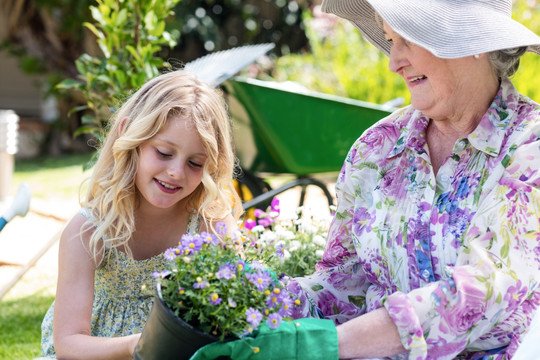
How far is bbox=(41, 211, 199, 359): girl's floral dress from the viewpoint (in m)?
1.96

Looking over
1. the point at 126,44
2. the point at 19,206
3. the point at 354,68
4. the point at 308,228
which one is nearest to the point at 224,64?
the point at 126,44

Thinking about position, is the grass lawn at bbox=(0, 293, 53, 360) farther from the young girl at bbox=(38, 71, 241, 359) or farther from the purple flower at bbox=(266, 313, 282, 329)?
the purple flower at bbox=(266, 313, 282, 329)

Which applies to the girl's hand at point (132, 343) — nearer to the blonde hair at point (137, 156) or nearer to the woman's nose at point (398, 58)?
the blonde hair at point (137, 156)

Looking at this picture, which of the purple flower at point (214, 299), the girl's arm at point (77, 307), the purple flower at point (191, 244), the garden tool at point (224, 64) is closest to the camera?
the purple flower at point (214, 299)

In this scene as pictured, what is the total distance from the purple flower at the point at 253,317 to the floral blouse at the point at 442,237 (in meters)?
0.29

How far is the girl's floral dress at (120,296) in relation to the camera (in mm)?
1964

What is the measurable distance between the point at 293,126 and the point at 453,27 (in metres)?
→ 2.22

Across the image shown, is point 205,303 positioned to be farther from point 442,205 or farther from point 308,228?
point 308,228

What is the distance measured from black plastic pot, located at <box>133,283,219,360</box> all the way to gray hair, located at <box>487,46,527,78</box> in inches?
33.3

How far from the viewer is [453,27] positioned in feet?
4.88

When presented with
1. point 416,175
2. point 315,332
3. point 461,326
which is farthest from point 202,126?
Result: point 461,326

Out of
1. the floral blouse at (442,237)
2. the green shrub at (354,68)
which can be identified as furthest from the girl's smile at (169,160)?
the green shrub at (354,68)

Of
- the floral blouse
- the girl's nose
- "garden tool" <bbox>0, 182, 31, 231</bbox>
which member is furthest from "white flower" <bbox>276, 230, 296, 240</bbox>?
"garden tool" <bbox>0, 182, 31, 231</bbox>

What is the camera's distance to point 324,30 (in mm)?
7277
